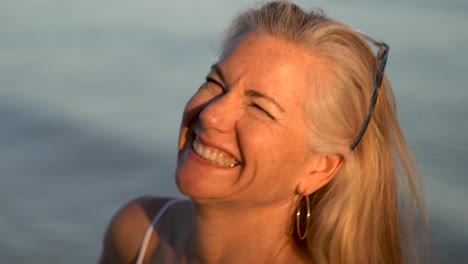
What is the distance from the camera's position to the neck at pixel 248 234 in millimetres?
2805

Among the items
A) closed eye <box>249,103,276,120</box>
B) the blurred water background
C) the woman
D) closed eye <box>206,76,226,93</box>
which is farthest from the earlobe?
the blurred water background

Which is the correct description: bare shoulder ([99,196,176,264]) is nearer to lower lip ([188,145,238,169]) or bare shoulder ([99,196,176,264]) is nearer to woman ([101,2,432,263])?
woman ([101,2,432,263])

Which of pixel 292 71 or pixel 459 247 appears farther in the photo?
pixel 459 247

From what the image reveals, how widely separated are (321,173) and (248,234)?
0.27m

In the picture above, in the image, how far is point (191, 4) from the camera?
318 inches

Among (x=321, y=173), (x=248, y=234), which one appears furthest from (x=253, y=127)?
(x=248, y=234)

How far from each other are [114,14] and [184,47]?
1.23 metres

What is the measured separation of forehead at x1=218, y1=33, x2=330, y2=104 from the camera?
263cm

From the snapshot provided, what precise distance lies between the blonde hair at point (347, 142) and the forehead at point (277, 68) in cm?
2

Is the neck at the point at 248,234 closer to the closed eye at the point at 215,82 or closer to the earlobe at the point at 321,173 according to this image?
the earlobe at the point at 321,173

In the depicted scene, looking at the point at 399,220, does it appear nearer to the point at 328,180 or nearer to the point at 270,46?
the point at 328,180

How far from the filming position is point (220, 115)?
2.63 m

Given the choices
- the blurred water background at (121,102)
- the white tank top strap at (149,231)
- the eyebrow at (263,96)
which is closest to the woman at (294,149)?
the eyebrow at (263,96)

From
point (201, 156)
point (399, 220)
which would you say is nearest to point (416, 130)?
point (399, 220)
